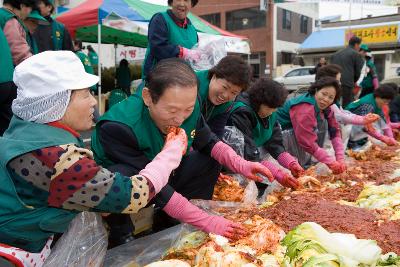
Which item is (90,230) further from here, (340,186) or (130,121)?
(340,186)

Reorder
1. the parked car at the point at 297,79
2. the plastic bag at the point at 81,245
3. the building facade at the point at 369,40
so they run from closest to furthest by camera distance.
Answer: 1. the plastic bag at the point at 81,245
2. the parked car at the point at 297,79
3. the building facade at the point at 369,40

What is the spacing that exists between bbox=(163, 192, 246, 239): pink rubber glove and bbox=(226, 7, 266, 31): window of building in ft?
101

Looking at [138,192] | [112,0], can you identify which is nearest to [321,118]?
[138,192]

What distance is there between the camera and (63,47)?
432 cm

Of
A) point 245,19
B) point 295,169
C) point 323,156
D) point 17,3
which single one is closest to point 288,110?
point 323,156

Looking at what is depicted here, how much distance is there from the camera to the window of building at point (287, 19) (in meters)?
31.9

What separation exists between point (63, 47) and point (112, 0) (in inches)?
140

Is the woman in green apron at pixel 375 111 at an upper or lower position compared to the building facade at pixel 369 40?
lower

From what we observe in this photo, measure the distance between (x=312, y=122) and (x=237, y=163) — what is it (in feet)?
6.00

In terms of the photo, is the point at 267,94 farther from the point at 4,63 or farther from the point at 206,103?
the point at 4,63

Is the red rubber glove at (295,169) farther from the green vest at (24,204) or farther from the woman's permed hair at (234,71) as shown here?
the green vest at (24,204)

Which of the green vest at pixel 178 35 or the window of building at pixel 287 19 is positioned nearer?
the green vest at pixel 178 35

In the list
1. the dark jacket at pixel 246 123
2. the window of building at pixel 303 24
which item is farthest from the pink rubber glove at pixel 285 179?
the window of building at pixel 303 24

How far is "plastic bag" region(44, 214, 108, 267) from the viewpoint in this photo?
169 cm
